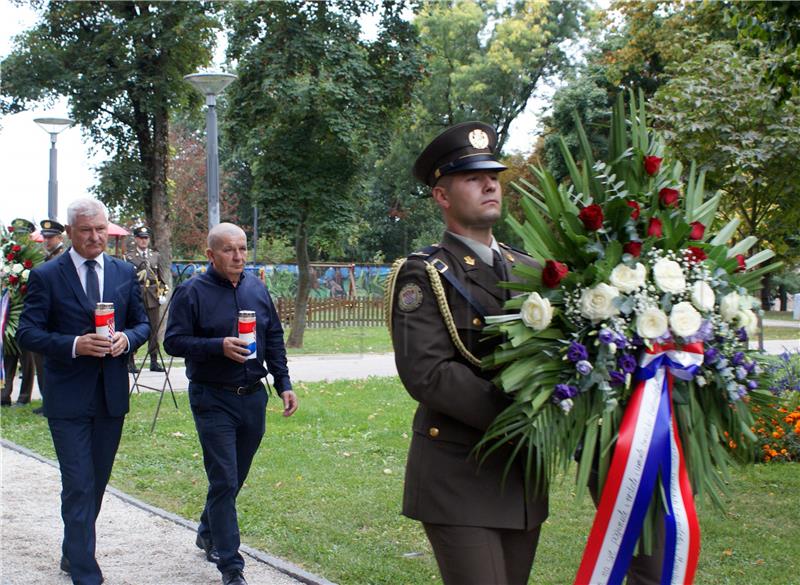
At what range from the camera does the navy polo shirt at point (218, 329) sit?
541 centimetres

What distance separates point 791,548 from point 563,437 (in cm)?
384

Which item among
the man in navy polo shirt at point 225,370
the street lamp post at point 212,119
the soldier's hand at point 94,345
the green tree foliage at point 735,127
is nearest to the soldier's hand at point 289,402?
the man in navy polo shirt at point 225,370

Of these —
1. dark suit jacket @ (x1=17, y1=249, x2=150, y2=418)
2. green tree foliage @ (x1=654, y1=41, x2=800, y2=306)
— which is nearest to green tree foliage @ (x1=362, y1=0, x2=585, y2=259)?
green tree foliage @ (x1=654, y1=41, x2=800, y2=306)

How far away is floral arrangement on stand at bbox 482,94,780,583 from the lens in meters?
2.90

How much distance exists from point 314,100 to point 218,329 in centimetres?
1372

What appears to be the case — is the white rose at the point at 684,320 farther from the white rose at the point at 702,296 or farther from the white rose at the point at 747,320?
the white rose at the point at 747,320

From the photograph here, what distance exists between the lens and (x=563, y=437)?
2.93m

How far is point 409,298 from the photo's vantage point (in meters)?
3.26

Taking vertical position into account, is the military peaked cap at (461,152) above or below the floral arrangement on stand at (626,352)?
above

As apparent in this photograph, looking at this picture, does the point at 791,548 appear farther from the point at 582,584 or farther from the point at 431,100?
the point at 431,100

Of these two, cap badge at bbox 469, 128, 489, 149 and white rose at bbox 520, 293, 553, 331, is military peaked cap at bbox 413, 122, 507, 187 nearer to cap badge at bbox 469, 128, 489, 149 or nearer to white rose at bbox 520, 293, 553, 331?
cap badge at bbox 469, 128, 489, 149

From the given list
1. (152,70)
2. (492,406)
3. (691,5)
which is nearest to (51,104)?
(152,70)

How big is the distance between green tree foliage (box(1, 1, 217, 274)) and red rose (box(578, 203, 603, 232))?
2090 centimetres

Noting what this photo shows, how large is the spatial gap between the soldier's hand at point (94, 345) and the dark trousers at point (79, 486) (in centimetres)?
30
